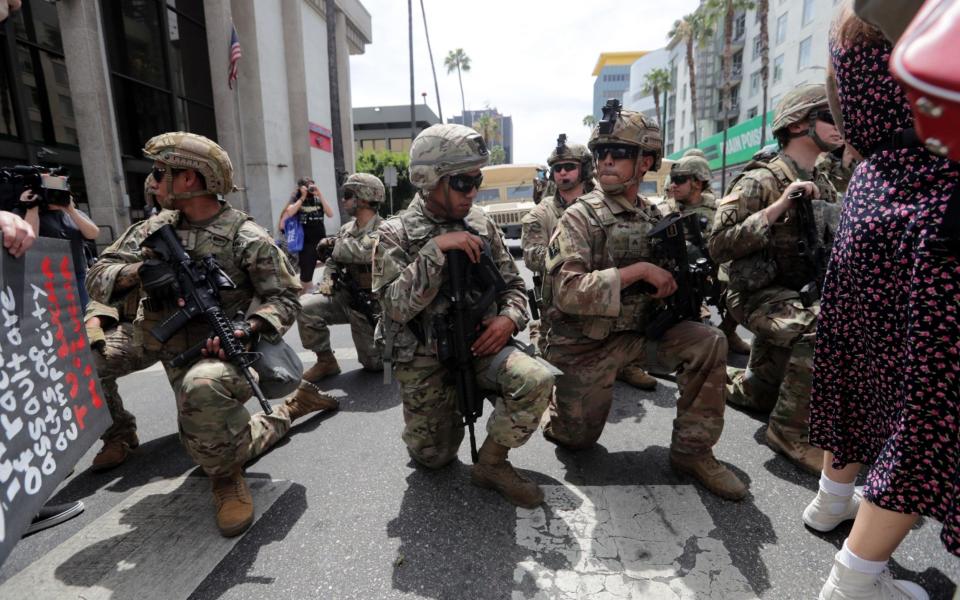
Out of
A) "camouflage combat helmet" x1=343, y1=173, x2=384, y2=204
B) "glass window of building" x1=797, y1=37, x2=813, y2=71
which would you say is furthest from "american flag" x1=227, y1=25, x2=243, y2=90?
"glass window of building" x1=797, y1=37, x2=813, y2=71

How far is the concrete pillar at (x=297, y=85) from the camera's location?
1586cm

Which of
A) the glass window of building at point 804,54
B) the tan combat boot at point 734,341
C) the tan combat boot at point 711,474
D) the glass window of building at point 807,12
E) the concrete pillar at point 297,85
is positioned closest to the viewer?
the tan combat boot at point 711,474

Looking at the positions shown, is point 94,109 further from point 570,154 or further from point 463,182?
point 463,182

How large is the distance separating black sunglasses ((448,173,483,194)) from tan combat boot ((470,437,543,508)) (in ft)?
4.02

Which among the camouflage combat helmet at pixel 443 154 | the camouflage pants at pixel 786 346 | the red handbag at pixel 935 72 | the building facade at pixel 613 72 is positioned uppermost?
the building facade at pixel 613 72

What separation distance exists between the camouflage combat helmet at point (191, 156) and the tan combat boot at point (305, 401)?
1.43 m

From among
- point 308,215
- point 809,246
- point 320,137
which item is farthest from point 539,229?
point 320,137

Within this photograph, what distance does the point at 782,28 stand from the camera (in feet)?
100

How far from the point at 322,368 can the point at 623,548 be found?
3.15 meters

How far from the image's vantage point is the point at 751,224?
278cm

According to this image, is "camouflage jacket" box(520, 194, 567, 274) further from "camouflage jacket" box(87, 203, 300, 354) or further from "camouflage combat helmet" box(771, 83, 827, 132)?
"camouflage jacket" box(87, 203, 300, 354)

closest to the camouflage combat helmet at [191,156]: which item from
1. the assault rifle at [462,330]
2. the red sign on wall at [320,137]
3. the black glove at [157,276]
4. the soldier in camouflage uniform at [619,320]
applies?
the black glove at [157,276]

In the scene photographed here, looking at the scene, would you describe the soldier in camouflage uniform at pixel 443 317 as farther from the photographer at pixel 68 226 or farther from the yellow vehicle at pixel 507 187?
the yellow vehicle at pixel 507 187

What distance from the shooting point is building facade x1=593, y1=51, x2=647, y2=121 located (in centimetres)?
9719
